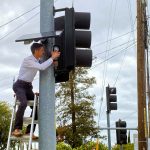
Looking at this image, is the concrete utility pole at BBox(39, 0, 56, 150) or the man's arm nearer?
the concrete utility pole at BBox(39, 0, 56, 150)

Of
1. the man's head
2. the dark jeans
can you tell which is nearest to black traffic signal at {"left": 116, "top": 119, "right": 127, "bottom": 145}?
→ the dark jeans

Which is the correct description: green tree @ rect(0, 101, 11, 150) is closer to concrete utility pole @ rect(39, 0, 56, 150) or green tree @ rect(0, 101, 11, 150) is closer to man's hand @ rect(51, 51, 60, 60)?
concrete utility pole @ rect(39, 0, 56, 150)

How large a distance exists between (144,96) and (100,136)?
26857 mm

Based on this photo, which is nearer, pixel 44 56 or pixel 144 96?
pixel 44 56

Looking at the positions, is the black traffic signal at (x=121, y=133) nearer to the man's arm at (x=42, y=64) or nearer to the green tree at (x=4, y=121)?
the man's arm at (x=42, y=64)

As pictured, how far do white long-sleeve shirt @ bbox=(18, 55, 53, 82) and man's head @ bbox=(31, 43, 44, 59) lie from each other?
15cm

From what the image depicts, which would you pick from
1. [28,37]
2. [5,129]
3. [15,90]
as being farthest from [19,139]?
[5,129]

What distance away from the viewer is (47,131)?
27.2 feet

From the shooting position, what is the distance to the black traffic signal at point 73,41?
27.9ft

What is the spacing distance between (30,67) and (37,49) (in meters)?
0.51

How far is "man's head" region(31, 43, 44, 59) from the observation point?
8.80 m

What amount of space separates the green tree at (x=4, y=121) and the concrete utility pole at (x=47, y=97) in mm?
57588

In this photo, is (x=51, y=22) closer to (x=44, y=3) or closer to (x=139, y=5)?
(x=44, y=3)

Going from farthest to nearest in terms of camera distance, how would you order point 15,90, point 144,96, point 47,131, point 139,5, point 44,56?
point 139,5 < point 144,96 < point 15,90 < point 44,56 < point 47,131
